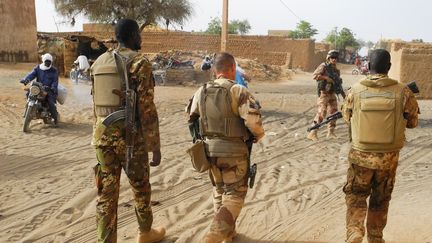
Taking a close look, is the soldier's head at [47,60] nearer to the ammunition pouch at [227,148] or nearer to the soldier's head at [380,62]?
the ammunition pouch at [227,148]

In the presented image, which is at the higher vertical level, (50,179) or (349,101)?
(349,101)

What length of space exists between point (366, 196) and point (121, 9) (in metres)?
23.0

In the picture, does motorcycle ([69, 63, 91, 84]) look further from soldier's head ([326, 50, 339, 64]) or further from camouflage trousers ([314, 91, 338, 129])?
soldier's head ([326, 50, 339, 64])

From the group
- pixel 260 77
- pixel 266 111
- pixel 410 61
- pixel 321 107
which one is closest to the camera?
pixel 321 107

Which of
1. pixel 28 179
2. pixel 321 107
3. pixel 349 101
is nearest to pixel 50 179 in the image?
pixel 28 179

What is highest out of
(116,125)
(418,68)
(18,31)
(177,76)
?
(18,31)

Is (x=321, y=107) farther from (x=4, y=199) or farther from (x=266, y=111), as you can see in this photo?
(x=4, y=199)

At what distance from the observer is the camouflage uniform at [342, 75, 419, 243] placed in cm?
346

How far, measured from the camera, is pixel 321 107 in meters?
8.25

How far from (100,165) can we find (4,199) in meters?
1.97

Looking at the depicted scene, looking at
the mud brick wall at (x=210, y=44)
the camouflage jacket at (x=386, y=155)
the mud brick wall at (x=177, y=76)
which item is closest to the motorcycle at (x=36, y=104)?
the camouflage jacket at (x=386, y=155)

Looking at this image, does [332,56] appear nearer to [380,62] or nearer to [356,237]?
[380,62]

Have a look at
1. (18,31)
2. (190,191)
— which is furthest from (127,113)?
(18,31)

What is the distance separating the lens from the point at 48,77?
852 cm
